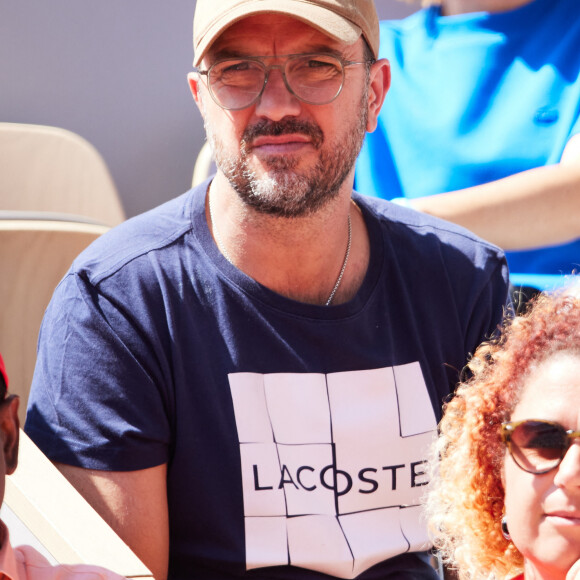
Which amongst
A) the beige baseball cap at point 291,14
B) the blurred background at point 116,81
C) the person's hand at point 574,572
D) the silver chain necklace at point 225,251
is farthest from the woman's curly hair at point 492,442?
the blurred background at point 116,81

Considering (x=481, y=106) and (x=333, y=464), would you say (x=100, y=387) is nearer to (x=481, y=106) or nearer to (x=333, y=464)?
(x=333, y=464)

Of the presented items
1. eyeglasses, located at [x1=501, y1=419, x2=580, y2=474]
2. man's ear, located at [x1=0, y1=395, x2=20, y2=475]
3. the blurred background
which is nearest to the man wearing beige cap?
man's ear, located at [x1=0, y1=395, x2=20, y2=475]

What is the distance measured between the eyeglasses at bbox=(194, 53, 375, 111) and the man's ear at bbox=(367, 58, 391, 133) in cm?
17

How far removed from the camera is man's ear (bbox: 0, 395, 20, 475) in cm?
119

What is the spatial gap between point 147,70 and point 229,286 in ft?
5.72

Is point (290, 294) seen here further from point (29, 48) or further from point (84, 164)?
point (29, 48)

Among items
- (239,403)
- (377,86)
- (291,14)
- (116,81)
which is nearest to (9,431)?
(239,403)

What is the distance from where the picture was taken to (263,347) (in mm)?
1528

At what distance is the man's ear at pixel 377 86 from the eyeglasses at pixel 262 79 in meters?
0.17

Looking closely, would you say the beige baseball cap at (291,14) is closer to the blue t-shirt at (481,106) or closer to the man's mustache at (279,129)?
the man's mustache at (279,129)

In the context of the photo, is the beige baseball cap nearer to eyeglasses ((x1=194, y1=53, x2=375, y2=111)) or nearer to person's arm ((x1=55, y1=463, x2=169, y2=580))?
eyeglasses ((x1=194, y1=53, x2=375, y2=111))

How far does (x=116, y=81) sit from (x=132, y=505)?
1971 millimetres

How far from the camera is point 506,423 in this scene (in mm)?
1183

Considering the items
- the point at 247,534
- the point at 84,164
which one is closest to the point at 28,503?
the point at 247,534
